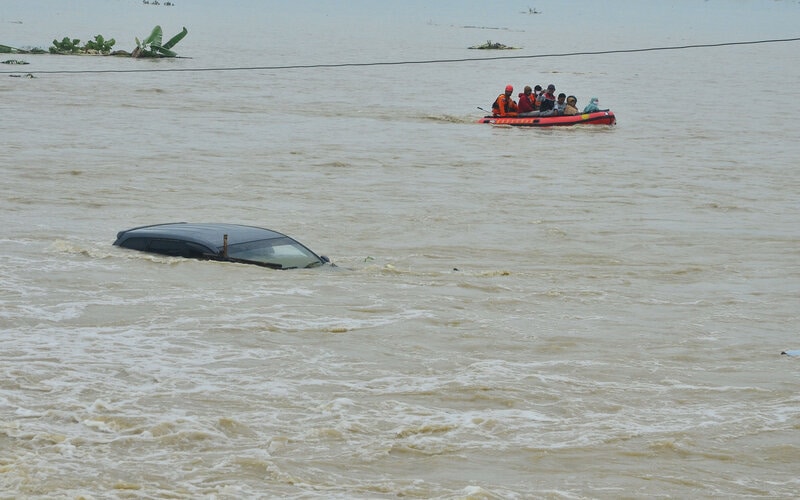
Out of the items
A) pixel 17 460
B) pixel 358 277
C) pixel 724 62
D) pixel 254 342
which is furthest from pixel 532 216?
pixel 724 62

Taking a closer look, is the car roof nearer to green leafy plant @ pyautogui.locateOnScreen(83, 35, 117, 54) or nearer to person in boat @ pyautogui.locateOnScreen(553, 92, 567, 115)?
person in boat @ pyautogui.locateOnScreen(553, 92, 567, 115)

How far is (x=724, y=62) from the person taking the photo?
7831 cm

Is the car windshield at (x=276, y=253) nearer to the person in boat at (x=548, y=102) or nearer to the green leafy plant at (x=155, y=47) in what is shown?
the person in boat at (x=548, y=102)

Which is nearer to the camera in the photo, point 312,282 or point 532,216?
point 312,282

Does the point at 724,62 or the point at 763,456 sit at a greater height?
the point at 724,62

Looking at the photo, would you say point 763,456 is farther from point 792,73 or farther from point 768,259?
point 792,73

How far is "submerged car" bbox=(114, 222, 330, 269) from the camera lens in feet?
47.9

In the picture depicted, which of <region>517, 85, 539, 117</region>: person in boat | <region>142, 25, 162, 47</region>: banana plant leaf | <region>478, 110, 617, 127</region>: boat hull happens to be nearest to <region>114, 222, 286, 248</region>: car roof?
<region>478, 110, 617, 127</region>: boat hull

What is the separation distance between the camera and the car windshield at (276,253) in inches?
575

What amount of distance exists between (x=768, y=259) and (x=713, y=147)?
15.4 m

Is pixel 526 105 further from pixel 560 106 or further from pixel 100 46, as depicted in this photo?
pixel 100 46

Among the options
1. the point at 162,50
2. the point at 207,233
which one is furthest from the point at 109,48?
the point at 207,233

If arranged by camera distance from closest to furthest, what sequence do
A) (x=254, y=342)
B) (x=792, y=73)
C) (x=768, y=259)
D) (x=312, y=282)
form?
1. (x=254, y=342)
2. (x=312, y=282)
3. (x=768, y=259)
4. (x=792, y=73)

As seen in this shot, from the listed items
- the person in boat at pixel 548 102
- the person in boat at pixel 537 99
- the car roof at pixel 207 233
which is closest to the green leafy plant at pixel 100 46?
the person in boat at pixel 537 99
